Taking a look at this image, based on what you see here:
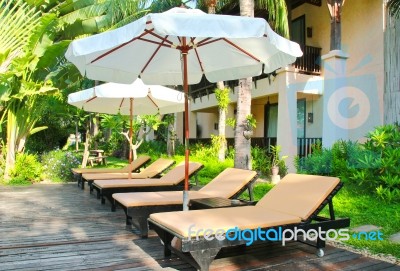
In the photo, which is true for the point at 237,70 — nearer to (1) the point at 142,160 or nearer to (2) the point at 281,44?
(2) the point at 281,44

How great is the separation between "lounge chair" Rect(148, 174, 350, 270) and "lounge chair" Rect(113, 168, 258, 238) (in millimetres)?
801

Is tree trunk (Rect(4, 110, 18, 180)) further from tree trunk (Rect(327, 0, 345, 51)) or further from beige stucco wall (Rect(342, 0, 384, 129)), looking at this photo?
beige stucco wall (Rect(342, 0, 384, 129))

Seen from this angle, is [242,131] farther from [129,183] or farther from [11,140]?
[11,140]

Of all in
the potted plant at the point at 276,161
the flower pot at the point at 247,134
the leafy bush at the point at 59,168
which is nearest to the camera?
the flower pot at the point at 247,134

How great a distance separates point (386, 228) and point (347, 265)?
190 centimetres

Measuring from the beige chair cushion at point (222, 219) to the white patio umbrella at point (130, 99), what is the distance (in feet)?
13.6

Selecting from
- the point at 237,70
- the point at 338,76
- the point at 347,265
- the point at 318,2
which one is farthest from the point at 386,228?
the point at 318,2

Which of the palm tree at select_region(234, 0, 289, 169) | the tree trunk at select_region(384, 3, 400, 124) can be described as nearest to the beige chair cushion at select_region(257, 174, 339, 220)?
Answer: the palm tree at select_region(234, 0, 289, 169)

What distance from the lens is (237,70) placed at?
6176mm

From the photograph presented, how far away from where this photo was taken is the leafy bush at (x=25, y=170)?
11.8 m

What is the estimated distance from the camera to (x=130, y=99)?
900cm

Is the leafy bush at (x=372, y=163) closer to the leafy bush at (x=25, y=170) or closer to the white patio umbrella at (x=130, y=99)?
the white patio umbrella at (x=130, y=99)

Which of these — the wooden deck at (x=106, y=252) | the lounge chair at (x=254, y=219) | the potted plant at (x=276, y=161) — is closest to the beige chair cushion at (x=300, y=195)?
the lounge chair at (x=254, y=219)

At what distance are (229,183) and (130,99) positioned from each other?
3.81 m
